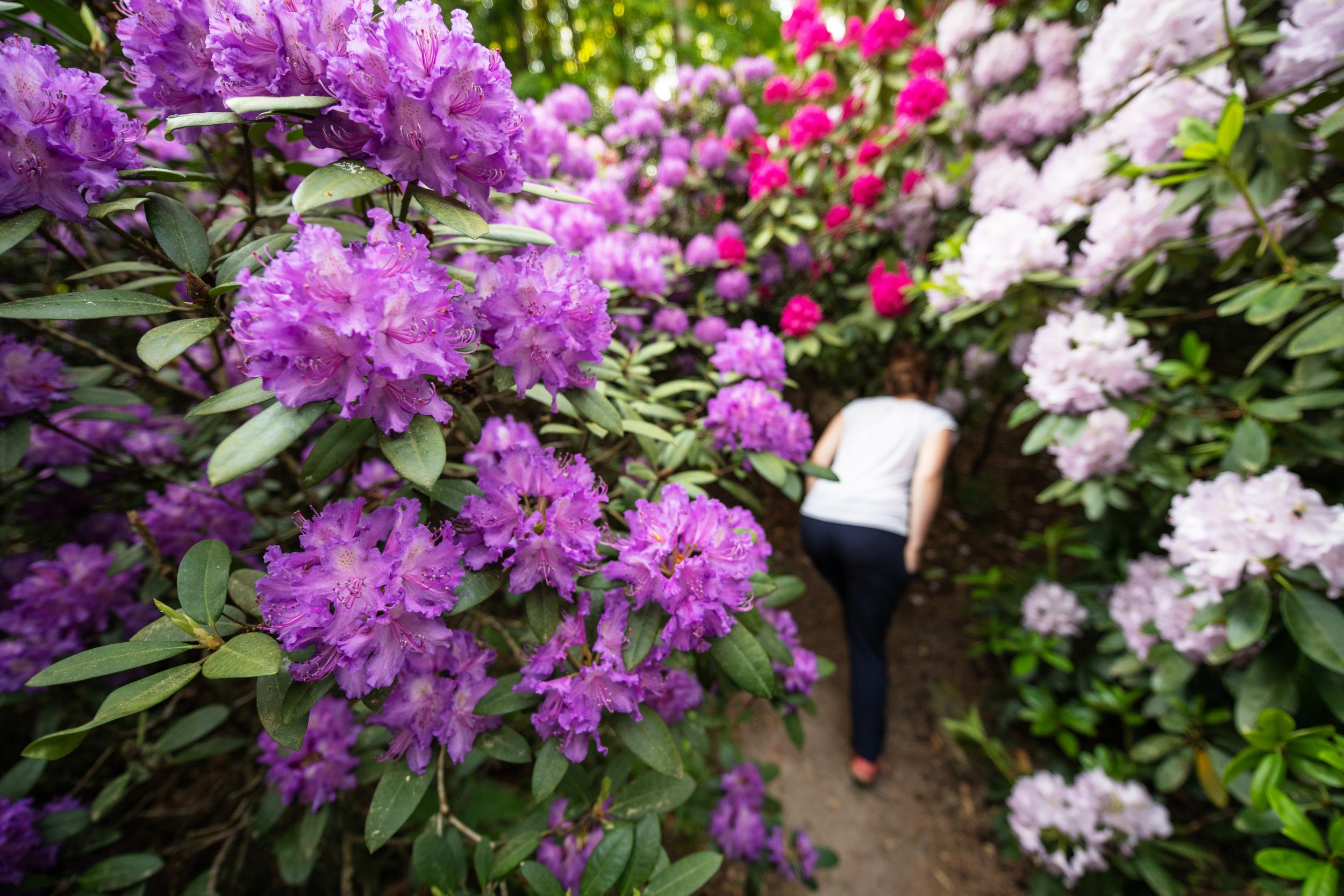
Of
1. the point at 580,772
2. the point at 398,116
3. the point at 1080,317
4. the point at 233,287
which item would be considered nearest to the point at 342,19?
the point at 398,116

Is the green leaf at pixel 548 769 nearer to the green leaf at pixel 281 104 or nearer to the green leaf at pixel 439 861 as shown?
the green leaf at pixel 439 861

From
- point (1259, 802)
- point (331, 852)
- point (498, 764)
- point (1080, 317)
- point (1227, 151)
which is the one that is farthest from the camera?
point (498, 764)

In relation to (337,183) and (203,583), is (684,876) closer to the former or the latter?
(203,583)

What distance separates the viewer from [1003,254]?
1789mm

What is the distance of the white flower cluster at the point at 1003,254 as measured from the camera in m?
1.77

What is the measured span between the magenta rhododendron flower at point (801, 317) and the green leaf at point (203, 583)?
82.6 inches

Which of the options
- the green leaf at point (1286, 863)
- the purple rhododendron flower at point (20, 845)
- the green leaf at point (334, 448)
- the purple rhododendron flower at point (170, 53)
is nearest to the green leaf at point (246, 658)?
the green leaf at point (334, 448)

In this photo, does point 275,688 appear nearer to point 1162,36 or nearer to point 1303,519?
point 1303,519

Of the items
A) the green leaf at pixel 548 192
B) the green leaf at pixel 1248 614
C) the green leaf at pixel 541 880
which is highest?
the green leaf at pixel 548 192

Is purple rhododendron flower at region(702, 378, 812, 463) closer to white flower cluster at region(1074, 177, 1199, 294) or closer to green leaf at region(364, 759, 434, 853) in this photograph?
green leaf at region(364, 759, 434, 853)

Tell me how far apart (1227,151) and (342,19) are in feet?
6.25

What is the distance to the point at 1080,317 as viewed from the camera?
5.56 feet

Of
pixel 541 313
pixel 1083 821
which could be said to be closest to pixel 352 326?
pixel 541 313

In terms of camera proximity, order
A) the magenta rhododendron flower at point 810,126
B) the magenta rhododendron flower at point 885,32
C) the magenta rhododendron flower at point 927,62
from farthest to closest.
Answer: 1. the magenta rhododendron flower at point 810,126
2. the magenta rhododendron flower at point 885,32
3. the magenta rhododendron flower at point 927,62
